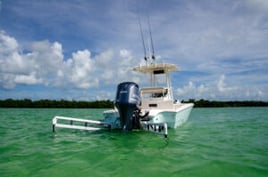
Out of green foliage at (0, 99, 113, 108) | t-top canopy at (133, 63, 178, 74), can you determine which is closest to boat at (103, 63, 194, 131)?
t-top canopy at (133, 63, 178, 74)

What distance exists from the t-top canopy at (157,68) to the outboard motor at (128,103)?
143 inches

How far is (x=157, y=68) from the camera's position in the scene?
12117mm

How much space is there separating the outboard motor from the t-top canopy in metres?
3.63

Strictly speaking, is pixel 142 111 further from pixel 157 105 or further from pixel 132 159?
pixel 132 159

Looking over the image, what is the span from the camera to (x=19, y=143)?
7191 millimetres

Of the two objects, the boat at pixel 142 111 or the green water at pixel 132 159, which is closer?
the green water at pixel 132 159

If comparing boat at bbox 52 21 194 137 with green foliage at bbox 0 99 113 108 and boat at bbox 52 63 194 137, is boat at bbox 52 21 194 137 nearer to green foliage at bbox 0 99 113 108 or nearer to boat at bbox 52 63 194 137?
boat at bbox 52 63 194 137

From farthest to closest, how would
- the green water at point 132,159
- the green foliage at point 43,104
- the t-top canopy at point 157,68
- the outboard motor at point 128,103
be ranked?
1. the green foliage at point 43,104
2. the t-top canopy at point 157,68
3. the outboard motor at point 128,103
4. the green water at point 132,159

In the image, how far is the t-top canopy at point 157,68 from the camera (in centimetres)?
1188

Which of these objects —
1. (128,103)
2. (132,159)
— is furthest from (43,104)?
(132,159)

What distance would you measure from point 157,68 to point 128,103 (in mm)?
4592

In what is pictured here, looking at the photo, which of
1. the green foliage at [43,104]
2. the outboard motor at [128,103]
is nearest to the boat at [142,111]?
the outboard motor at [128,103]

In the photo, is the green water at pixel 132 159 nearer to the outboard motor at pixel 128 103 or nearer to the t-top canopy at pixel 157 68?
the outboard motor at pixel 128 103

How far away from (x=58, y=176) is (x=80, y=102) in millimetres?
Result: 62704
